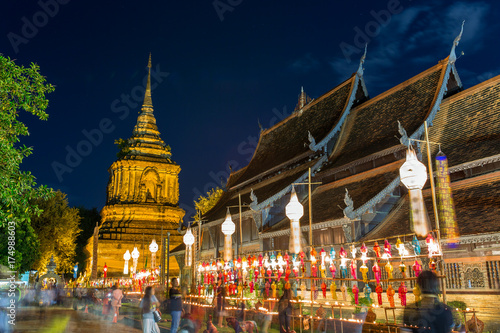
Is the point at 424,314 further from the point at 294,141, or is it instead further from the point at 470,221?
the point at 294,141

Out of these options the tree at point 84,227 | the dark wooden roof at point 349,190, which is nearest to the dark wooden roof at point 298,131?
the dark wooden roof at point 349,190

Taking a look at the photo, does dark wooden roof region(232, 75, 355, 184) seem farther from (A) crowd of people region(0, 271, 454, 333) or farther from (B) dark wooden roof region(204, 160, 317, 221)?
(A) crowd of people region(0, 271, 454, 333)

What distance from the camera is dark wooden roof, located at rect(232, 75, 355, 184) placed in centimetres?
2684

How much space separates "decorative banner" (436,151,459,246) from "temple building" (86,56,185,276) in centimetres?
3693

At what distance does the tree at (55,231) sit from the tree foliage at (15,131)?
36.9 meters

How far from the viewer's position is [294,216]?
1620 centimetres

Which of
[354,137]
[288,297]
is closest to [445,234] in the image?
[288,297]

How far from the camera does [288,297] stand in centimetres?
1162

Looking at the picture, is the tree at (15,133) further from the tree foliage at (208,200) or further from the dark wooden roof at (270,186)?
the tree foliage at (208,200)

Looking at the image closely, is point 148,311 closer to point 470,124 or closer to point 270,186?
point 470,124

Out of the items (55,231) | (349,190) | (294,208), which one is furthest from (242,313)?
(55,231)

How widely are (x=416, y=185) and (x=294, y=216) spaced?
5.79m

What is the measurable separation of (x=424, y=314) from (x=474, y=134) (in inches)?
537

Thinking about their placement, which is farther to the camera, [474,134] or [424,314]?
[474,134]
